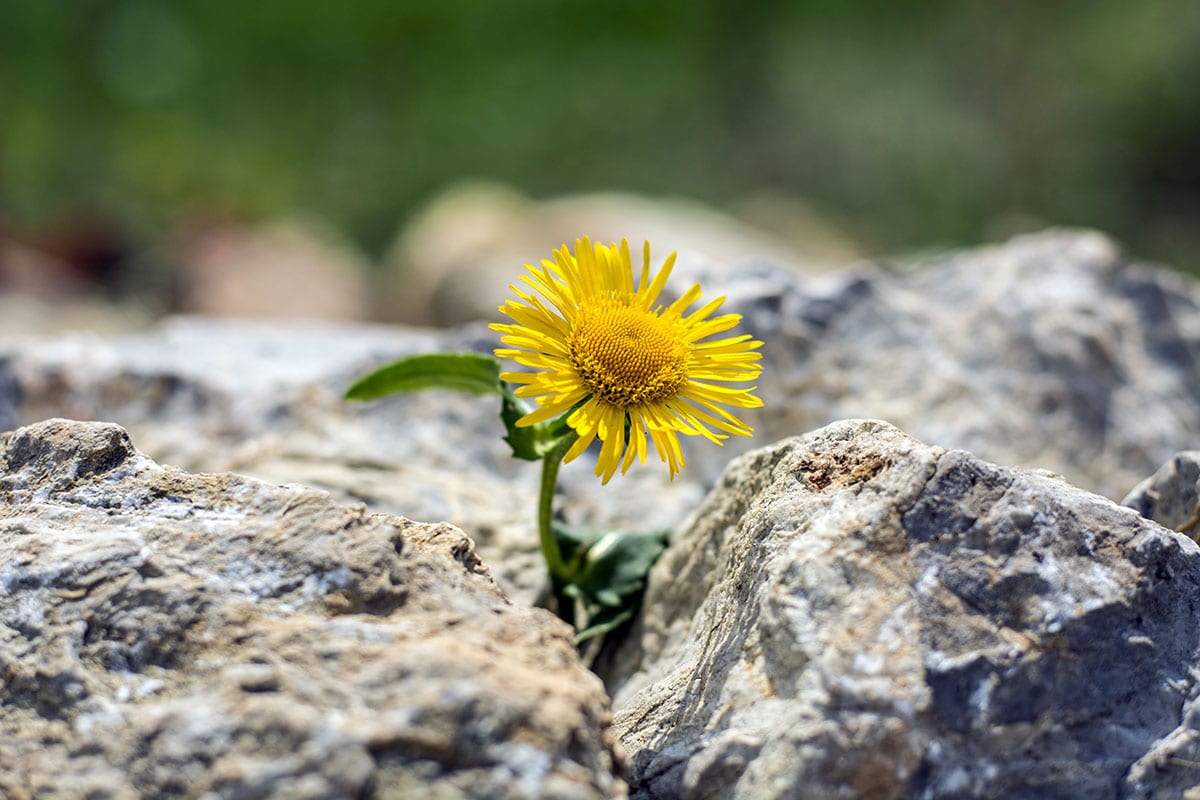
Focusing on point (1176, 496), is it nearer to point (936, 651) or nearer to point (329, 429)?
point (936, 651)

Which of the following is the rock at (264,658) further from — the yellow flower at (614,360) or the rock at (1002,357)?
the rock at (1002,357)

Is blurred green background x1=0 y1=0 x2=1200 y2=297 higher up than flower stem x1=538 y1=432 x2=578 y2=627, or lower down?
higher up

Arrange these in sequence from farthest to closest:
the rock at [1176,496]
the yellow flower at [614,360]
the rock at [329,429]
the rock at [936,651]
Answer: the rock at [329,429] < the rock at [1176,496] < the yellow flower at [614,360] < the rock at [936,651]

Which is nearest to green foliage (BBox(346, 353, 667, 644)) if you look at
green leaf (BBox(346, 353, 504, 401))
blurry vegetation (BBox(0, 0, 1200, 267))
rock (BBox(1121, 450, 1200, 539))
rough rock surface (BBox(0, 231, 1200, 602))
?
green leaf (BBox(346, 353, 504, 401))

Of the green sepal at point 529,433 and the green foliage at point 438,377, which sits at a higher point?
A: the green foliage at point 438,377

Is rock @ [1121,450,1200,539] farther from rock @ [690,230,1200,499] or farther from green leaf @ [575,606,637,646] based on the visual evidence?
green leaf @ [575,606,637,646]

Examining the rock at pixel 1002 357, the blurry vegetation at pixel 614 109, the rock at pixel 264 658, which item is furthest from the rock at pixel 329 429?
the blurry vegetation at pixel 614 109

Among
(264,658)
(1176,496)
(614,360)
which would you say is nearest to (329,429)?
(614,360)
